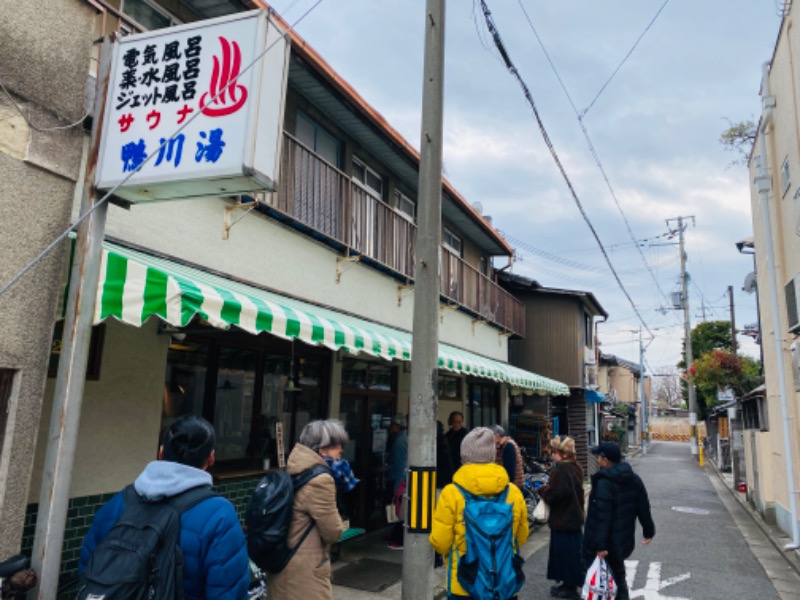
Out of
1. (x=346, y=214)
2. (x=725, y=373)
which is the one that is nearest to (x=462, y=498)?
(x=346, y=214)

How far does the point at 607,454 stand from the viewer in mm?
5793

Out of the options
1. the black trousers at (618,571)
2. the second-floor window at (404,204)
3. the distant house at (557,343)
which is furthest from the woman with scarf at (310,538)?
the distant house at (557,343)

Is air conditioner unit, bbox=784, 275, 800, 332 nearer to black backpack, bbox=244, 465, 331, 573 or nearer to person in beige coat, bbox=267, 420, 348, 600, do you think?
person in beige coat, bbox=267, 420, 348, 600

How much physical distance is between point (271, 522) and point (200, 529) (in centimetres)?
104

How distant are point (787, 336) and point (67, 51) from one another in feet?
34.6

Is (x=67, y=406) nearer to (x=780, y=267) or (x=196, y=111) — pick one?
(x=196, y=111)

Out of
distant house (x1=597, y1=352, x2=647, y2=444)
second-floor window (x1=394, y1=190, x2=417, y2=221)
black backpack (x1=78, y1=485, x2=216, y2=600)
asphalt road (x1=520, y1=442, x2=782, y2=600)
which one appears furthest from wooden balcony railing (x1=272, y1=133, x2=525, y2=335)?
distant house (x1=597, y1=352, x2=647, y2=444)

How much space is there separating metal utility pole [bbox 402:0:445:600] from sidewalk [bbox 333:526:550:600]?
119cm

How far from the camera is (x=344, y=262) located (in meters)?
8.74

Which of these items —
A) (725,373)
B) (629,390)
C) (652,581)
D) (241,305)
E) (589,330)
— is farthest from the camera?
(629,390)

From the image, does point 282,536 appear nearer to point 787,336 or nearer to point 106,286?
point 106,286

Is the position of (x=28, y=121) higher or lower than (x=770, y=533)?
higher

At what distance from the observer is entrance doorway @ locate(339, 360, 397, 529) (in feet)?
30.6

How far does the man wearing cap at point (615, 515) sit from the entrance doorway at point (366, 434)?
174 inches
